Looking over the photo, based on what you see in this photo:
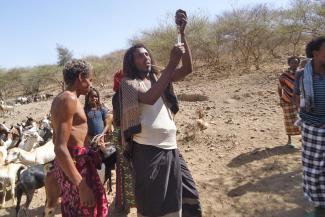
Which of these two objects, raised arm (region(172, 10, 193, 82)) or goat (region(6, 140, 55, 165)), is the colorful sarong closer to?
raised arm (region(172, 10, 193, 82))

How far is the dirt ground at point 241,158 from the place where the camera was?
4562 millimetres

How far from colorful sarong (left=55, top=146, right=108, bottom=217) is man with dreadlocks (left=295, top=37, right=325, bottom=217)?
1.72 metres

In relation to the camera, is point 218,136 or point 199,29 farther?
point 199,29

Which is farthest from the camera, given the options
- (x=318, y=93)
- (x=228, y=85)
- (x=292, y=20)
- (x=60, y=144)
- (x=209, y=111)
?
(x=292, y=20)

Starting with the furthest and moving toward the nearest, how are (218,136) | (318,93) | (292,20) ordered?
1. (292,20)
2. (218,136)
3. (318,93)

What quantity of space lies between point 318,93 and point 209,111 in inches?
273

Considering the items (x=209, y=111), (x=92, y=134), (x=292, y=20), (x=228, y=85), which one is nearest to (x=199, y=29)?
(x=292, y=20)

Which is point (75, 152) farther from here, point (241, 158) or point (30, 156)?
point (241, 158)

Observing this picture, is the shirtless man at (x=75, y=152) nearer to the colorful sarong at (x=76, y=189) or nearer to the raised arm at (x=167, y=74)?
the colorful sarong at (x=76, y=189)

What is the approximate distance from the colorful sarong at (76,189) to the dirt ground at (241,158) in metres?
1.92

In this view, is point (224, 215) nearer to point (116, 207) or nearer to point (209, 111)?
point (116, 207)

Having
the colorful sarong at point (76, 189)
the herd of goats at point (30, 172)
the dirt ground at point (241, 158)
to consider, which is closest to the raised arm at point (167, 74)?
the colorful sarong at point (76, 189)

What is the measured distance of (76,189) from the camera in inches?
A: 102

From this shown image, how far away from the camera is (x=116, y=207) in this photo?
4527 millimetres
